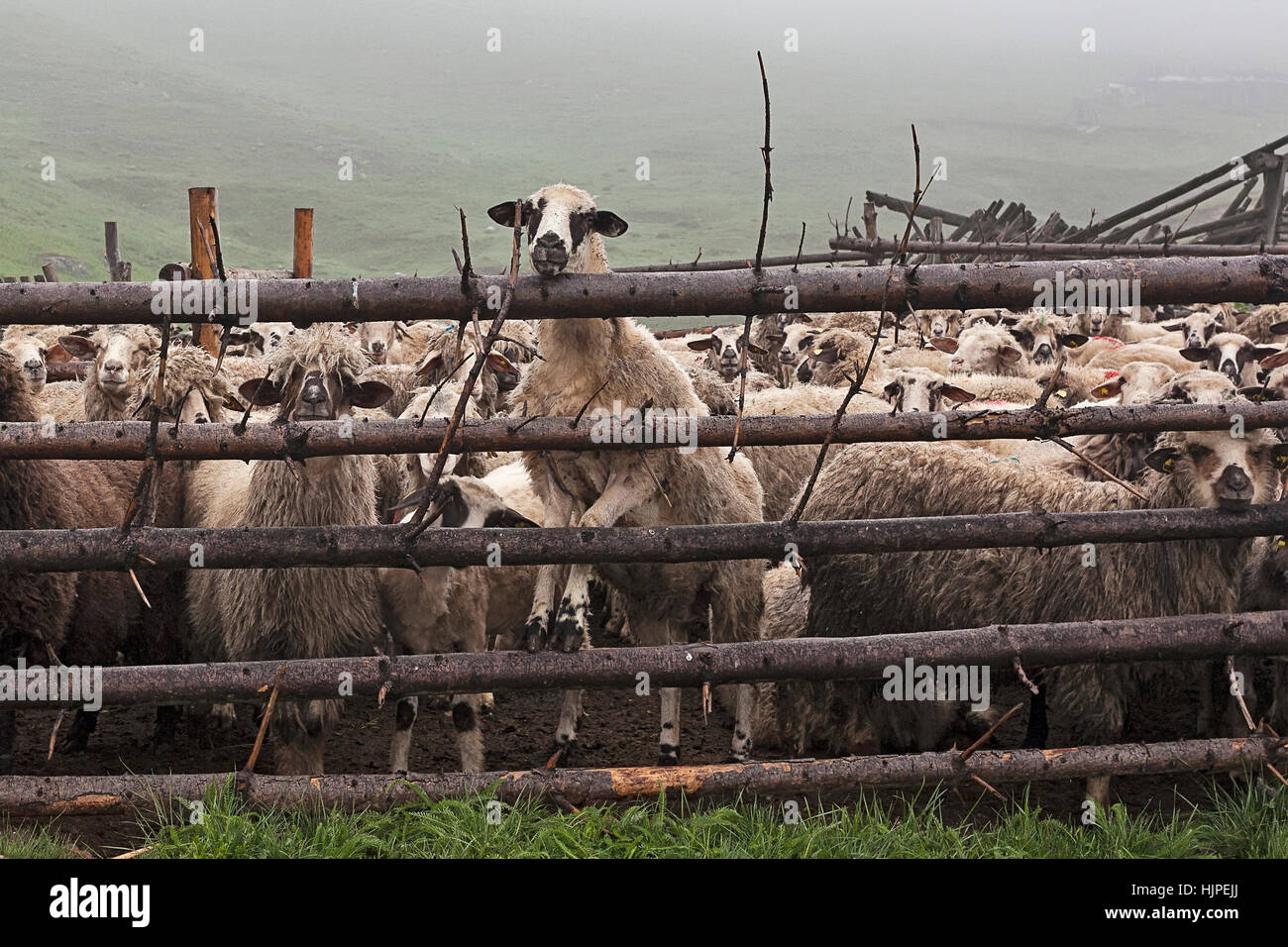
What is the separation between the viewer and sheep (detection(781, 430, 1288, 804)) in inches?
196

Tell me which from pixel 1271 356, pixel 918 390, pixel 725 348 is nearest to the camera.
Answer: pixel 918 390

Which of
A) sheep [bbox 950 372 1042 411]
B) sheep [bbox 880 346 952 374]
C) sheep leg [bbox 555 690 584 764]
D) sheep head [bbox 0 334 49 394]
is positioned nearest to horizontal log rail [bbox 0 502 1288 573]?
sheep leg [bbox 555 690 584 764]

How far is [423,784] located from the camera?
4137 mm

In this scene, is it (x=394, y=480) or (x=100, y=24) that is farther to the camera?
(x=100, y=24)

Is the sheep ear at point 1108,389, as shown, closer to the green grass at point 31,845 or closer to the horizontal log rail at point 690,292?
the horizontal log rail at point 690,292

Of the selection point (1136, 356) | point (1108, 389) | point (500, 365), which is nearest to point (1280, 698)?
point (1108, 389)

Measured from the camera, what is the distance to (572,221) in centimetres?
506

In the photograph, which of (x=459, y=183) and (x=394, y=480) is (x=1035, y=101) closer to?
(x=459, y=183)

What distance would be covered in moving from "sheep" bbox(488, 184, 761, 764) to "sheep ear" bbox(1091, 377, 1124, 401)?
2.63 metres

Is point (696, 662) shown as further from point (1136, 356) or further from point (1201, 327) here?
point (1201, 327)

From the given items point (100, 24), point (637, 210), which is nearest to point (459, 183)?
point (637, 210)

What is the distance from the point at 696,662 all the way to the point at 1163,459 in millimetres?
2337

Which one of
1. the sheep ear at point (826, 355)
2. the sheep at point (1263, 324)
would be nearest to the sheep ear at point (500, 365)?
the sheep ear at point (826, 355)

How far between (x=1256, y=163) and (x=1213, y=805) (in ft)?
42.0
